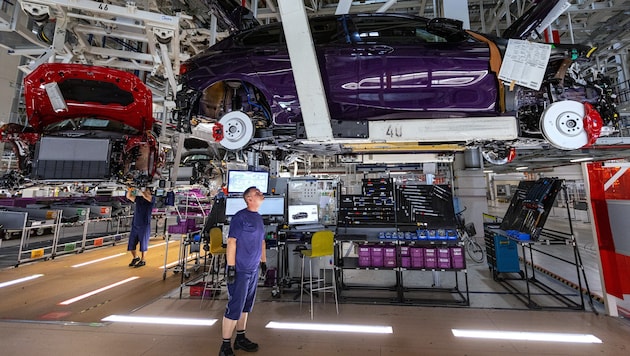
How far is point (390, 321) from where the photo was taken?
305 centimetres

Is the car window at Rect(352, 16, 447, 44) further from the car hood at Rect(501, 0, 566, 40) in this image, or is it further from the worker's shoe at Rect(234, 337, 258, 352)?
the worker's shoe at Rect(234, 337, 258, 352)

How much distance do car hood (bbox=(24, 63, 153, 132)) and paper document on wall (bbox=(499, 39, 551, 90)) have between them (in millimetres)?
4124

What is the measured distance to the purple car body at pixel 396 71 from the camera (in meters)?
2.33

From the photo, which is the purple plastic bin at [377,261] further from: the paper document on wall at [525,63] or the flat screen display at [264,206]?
the paper document on wall at [525,63]

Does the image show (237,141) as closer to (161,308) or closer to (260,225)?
(260,225)

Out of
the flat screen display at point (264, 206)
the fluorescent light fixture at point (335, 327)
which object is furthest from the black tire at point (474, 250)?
the flat screen display at point (264, 206)

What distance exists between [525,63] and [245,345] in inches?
133

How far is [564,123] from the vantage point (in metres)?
2.24

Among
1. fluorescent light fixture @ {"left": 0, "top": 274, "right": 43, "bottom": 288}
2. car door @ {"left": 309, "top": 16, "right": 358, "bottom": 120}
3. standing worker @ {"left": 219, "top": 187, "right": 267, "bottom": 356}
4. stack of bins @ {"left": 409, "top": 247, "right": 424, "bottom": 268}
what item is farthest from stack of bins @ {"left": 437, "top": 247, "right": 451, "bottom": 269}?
fluorescent light fixture @ {"left": 0, "top": 274, "right": 43, "bottom": 288}

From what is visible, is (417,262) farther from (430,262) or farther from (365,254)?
(365,254)

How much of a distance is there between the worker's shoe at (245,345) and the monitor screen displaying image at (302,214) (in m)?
1.90

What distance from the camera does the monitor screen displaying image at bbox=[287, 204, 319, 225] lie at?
423 cm

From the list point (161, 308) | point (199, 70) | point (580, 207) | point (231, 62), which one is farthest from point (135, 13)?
point (580, 207)

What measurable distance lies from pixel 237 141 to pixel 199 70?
2.68 ft
